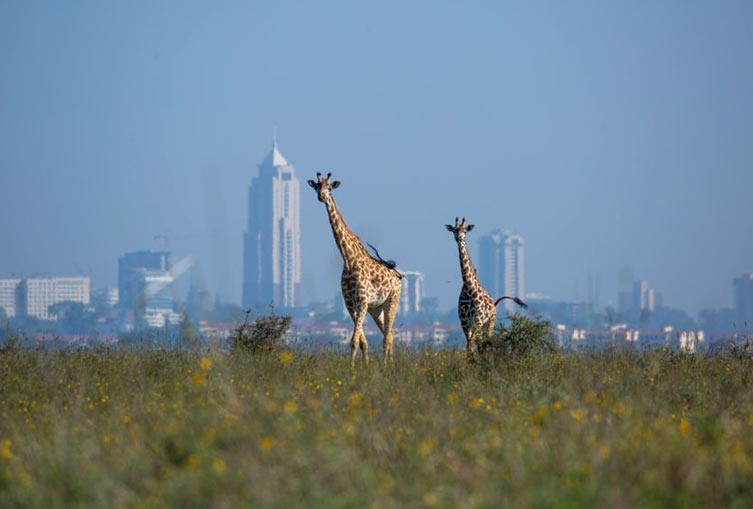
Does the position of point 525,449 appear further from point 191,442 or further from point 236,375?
point 236,375

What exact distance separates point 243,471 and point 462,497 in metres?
1.42

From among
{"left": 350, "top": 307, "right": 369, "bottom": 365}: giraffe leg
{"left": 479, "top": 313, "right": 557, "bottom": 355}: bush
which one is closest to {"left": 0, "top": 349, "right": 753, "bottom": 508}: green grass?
{"left": 479, "top": 313, "right": 557, "bottom": 355}: bush

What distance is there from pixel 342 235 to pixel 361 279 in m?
0.87

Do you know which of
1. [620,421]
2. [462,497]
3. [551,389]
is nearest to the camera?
[462,497]

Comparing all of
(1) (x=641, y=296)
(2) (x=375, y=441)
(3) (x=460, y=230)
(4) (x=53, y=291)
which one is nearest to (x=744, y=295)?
(1) (x=641, y=296)

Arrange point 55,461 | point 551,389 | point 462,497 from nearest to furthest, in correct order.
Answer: point 462,497
point 55,461
point 551,389

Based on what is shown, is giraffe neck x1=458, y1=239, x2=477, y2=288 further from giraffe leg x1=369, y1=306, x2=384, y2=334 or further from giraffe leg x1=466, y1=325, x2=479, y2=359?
giraffe leg x1=369, y1=306, x2=384, y2=334

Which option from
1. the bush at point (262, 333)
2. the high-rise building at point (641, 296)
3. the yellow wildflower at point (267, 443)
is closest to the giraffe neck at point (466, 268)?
the bush at point (262, 333)

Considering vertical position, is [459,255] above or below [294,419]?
above

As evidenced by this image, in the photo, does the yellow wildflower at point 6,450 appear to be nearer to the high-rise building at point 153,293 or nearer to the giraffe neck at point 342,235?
the high-rise building at point 153,293

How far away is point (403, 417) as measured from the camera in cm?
1123

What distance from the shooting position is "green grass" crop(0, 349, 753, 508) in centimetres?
814

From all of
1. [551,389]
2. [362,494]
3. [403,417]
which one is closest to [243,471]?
[362,494]

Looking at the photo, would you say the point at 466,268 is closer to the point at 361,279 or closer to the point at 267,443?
→ the point at 361,279
